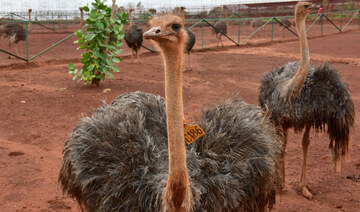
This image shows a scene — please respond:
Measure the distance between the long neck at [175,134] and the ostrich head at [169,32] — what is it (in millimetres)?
31

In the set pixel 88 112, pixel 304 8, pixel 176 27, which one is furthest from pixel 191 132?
pixel 304 8

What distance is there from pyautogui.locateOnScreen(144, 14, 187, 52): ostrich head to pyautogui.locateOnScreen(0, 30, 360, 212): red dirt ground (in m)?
1.17

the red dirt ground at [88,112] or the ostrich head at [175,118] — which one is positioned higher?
the ostrich head at [175,118]

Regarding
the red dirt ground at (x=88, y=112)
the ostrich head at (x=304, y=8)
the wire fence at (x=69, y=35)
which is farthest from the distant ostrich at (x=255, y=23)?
the ostrich head at (x=304, y=8)

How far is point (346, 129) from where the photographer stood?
13.3 ft

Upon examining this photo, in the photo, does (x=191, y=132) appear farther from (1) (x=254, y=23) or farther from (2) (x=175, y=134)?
(1) (x=254, y=23)

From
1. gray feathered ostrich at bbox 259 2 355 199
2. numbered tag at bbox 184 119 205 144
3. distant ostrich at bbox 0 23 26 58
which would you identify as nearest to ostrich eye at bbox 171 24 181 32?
numbered tag at bbox 184 119 205 144

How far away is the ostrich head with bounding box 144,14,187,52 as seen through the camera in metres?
2.05

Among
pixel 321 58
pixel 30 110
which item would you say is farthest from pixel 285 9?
pixel 30 110

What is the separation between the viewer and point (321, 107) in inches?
156

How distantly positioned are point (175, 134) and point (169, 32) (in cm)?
51

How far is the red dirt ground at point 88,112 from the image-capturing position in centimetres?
396

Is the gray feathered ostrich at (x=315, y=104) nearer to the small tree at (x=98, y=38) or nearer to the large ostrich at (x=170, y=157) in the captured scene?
the large ostrich at (x=170, y=157)

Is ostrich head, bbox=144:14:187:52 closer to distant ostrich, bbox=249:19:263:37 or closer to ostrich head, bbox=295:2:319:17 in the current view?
ostrich head, bbox=295:2:319:17
